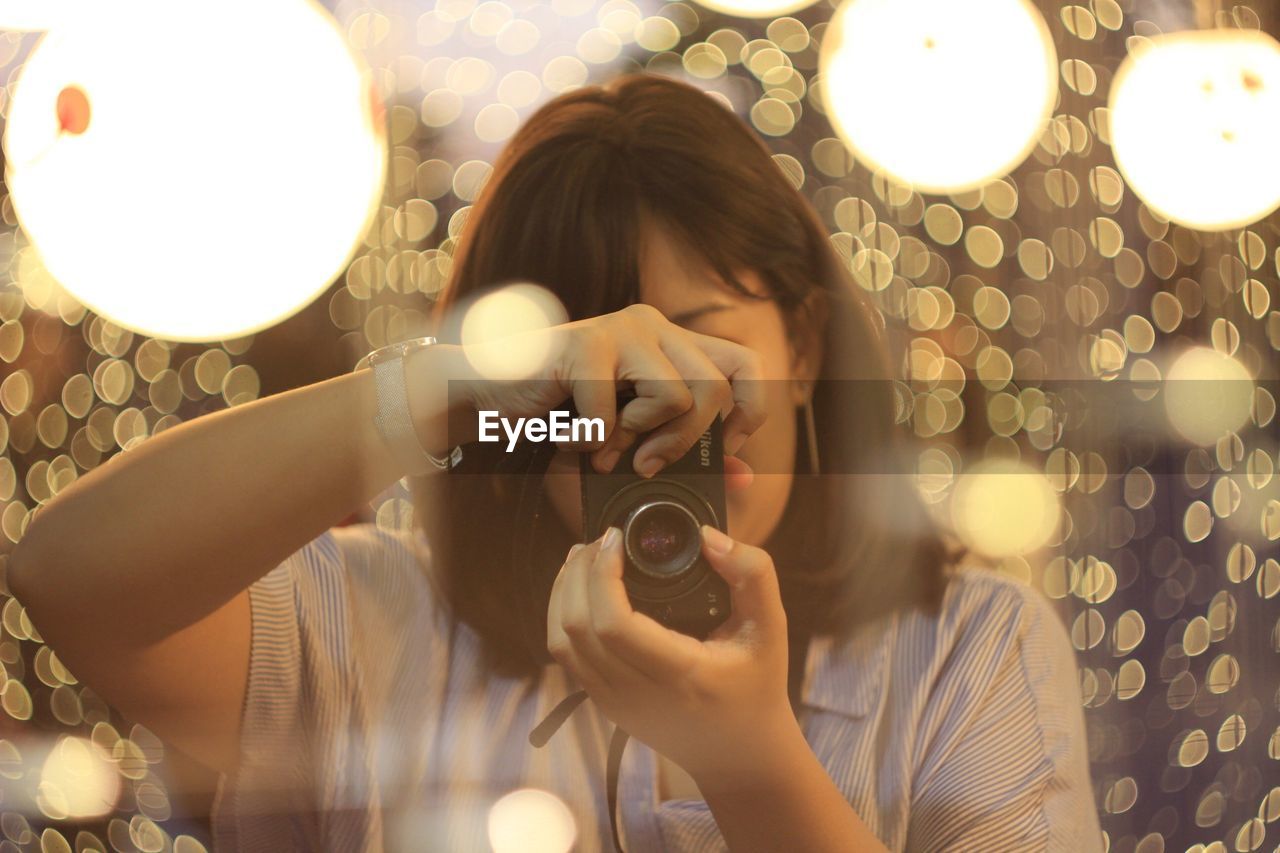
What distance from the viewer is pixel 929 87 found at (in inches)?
27.1

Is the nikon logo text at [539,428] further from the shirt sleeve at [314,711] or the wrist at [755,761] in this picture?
the wrist at [755,761]

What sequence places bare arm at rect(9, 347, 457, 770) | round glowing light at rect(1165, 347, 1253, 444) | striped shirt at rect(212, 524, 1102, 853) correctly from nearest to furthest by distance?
bare arm at rect(9, 347, 457, 770) → striped shirt at rect(212, 524, 1102, 853) → round glowing light at rect(1165, 347, 1253, 444)

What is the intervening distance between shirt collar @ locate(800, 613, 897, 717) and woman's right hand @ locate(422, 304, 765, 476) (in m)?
0.18

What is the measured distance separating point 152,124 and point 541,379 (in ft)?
0.96

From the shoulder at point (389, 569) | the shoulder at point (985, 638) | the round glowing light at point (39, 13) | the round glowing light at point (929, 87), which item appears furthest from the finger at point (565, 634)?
the round glowing light at point (39, 13)

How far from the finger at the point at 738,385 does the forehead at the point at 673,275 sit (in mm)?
30

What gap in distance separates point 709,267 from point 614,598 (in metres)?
0.23

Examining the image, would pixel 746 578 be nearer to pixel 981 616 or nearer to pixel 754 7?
pixel 981 616

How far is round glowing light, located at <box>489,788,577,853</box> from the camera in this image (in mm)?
651

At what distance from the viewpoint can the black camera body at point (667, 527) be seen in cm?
55

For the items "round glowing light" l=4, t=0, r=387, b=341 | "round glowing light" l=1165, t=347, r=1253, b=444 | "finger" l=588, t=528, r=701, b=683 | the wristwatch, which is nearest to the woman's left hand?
"finger" l=588, t=528, r=701, b=683

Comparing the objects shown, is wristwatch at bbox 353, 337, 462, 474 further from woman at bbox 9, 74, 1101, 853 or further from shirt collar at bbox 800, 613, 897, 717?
shirt collar at bbox 800, 613, 897, 717

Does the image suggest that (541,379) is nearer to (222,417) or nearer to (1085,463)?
(222,417)

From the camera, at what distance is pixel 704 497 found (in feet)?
1.84
